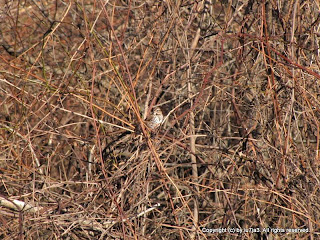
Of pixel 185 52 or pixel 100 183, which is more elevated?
pixel 185 52

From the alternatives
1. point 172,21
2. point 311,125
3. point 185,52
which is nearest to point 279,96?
point 311,125

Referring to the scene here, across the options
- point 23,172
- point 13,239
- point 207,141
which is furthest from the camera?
point 207,141

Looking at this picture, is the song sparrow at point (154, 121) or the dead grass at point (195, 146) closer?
the dead grass at point (195, 146)

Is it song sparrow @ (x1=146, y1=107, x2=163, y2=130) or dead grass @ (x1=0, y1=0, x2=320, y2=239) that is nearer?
dead grass @ (x1=0, y1=0, x2=320, y2=239)

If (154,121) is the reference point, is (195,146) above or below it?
below

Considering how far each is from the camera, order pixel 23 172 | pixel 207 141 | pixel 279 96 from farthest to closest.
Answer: pixel 207 141 < pixel 279 96 < pixel 23 172

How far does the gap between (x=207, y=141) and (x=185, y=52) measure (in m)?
0.72

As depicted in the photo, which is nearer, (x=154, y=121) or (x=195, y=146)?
(x=154, y=121)

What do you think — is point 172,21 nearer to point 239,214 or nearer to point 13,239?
point 239,214

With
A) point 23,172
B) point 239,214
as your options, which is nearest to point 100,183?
point 23,172

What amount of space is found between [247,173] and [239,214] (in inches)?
12.0

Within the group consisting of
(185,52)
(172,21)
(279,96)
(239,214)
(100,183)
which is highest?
(172,21)

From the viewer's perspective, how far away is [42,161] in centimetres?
330

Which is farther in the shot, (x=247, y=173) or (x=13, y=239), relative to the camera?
(x=247, y=173)
